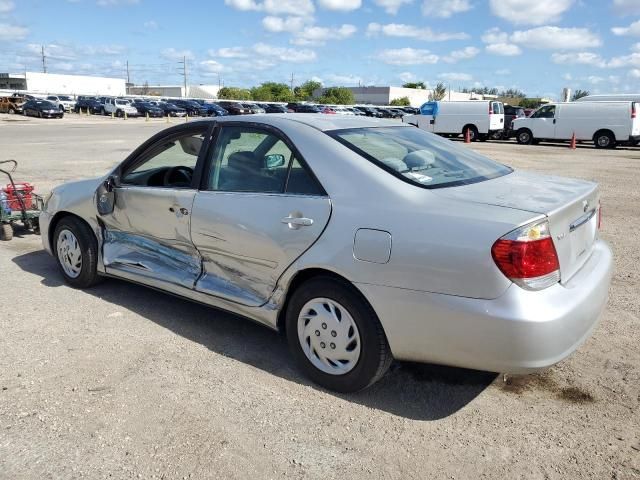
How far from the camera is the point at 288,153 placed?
3.59m

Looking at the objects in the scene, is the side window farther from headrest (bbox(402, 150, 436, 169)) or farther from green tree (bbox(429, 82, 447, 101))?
green tree (bbox(429, 82, 447, 101))

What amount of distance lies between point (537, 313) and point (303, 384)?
147 centimetres

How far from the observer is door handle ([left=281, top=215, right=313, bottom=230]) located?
10.7 feet

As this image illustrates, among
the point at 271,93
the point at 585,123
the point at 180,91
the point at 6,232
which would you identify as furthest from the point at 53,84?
the point at 6,232

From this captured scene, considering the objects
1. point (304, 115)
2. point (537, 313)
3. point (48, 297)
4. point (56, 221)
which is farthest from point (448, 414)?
point (56, 221)

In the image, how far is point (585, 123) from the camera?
2477cm

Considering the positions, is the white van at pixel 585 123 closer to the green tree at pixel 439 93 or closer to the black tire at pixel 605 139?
the black tire at pixel 605 139

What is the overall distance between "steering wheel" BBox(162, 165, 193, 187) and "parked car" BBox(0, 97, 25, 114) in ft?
180

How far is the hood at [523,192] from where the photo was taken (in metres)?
2.91

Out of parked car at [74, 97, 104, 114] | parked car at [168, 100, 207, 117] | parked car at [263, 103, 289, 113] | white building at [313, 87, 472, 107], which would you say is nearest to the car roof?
parked car at [263, 103, 289, 113]

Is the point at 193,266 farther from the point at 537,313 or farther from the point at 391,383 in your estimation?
the point at 537,313

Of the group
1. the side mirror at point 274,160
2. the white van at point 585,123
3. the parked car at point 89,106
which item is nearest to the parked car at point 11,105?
the parked car at point 89,106

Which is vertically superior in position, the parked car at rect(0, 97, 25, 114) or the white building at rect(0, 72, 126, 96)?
the white building at rect(0, 72, 126, 96)

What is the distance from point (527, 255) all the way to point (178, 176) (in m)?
2.76
